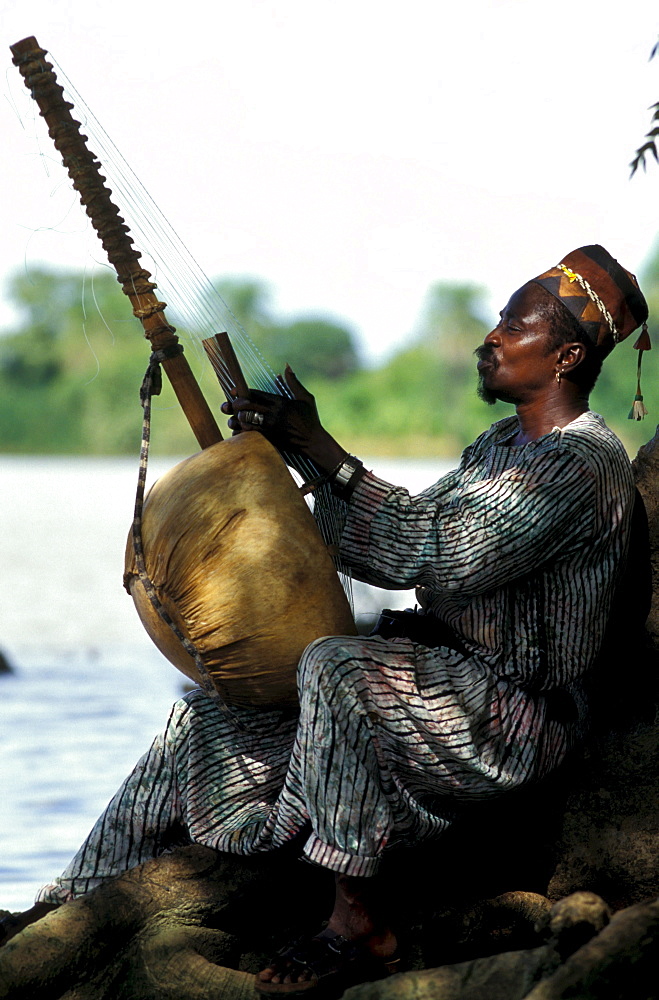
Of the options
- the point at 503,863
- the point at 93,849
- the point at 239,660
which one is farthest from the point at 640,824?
the point at 93,849

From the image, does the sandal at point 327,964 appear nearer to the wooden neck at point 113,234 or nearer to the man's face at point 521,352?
the wooden neck at point 113,234

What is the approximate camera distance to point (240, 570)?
2.44m

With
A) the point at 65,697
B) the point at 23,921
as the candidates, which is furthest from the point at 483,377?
the point at 65,697

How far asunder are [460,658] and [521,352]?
25.2 inches

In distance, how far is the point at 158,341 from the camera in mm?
2643

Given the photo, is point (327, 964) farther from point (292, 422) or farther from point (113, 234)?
point (113, 234)

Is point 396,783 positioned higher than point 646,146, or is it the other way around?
point 646,146

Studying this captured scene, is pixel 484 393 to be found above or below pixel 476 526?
above

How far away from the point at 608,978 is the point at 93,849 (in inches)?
49.2

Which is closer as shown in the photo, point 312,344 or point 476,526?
point 476,526

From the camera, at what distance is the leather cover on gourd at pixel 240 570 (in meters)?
2.45

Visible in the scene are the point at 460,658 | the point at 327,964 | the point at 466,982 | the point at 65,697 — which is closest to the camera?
the point at 466,982

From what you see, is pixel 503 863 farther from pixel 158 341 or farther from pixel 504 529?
pixel 158 341

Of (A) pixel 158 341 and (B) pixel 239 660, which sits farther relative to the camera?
(A) pixel 158 341
